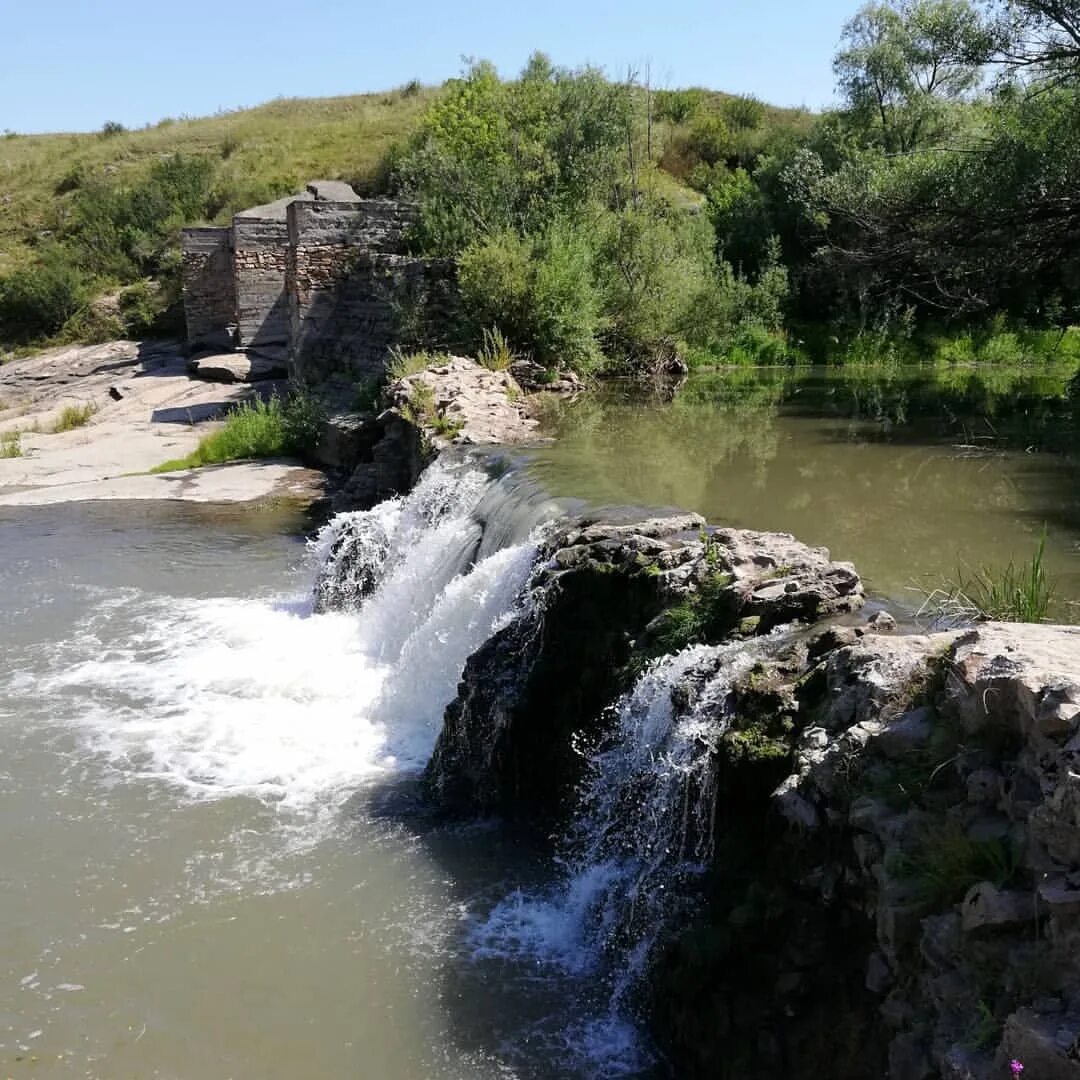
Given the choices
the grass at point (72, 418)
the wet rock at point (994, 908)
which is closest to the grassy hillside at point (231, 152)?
the grass at point (72, 418)

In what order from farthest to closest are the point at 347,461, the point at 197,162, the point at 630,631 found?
the point at 197,162 < the point at 347,461 < the point at 630,631

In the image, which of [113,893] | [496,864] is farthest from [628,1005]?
[113,893]

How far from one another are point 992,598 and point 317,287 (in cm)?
1500

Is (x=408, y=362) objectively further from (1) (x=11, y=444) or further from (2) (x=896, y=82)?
(2) (x=896, y=82)

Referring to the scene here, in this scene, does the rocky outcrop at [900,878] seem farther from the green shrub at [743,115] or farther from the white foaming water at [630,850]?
the green shrub at [743,115]

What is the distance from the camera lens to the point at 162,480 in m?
15.9

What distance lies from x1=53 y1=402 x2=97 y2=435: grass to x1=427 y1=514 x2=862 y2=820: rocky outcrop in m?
15.2

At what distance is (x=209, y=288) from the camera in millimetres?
22172

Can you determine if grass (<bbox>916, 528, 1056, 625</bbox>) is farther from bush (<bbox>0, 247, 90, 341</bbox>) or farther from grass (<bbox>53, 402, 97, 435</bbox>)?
bush (<bbox>0, 247, 90, 341</bbox>)

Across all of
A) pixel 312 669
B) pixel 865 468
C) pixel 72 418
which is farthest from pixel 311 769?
pixel 72 418

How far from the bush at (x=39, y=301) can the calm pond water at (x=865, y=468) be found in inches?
686

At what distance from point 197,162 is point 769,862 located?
3401 centimetres

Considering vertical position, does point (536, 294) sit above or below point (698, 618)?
above

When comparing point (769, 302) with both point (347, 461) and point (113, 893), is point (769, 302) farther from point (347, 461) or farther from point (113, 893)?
point (113, 893)
